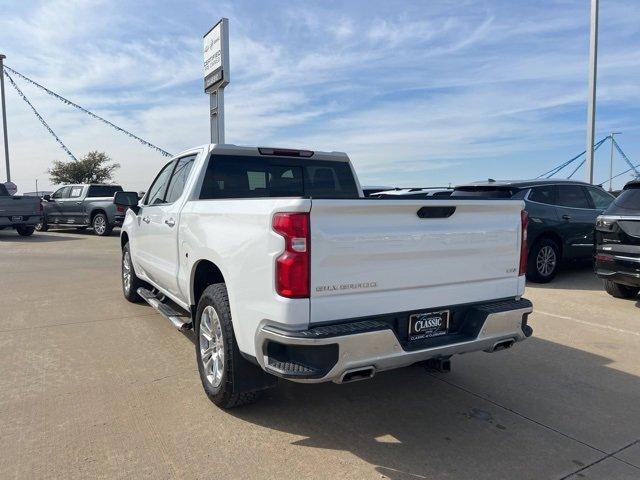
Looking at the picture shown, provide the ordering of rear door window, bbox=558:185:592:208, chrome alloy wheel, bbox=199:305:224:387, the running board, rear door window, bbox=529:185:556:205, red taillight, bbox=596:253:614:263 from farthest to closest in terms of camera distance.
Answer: rear door window, bbox=558:185:592:208 < rear door window, bbox=529:185:556:205 < red taillight, bbox=596:253:614:263 < the running board < chrome alloy wheel, bbox=199:305:224:387

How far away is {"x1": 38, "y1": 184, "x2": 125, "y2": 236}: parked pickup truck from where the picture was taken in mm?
17656

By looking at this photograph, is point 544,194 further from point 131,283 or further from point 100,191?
point 100,191

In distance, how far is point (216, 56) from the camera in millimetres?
14414

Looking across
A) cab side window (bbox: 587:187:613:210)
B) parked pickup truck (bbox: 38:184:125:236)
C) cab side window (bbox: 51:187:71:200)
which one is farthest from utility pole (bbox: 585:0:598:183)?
cab side window (bbox: 51:187:71:200)

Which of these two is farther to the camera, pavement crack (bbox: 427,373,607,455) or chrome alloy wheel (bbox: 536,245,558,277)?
chrome alloy wheel (bbox: 536,245,558,277)

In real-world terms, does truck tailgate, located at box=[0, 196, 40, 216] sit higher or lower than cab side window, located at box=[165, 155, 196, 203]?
lower

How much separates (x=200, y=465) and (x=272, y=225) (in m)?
1.45

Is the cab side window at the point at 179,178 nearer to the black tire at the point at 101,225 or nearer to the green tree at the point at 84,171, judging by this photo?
the black tire at the point at 101,225

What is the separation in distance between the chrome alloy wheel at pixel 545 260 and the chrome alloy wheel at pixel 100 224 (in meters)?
14.3

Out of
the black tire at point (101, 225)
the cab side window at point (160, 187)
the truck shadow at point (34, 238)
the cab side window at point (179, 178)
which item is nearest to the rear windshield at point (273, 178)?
the cab side window at point (179, 178)

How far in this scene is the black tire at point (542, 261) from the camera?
334 inches

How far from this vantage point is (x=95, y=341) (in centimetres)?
532

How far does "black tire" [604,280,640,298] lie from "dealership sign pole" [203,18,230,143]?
10.2 m

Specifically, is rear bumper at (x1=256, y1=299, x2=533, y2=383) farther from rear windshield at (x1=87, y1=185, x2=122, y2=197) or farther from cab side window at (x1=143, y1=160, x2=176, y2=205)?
rear windshield at (x1=87, y1=185, x2=122, y2=197)
